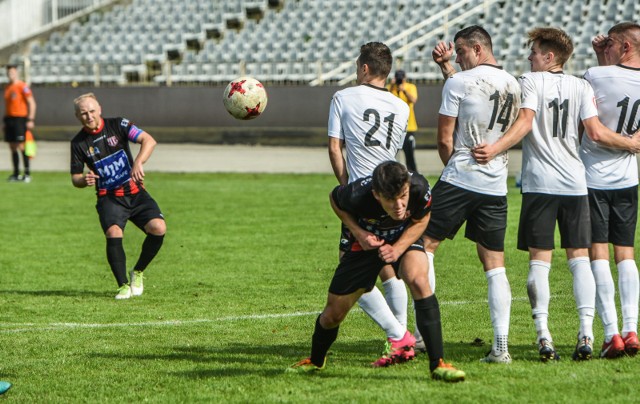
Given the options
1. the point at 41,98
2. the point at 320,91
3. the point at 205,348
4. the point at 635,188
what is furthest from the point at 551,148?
the point at 41,98

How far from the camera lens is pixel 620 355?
684cm

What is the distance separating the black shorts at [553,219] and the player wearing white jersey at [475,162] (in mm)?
186

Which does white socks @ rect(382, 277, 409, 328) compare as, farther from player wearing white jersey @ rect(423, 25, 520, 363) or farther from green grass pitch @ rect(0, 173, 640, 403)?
player wearing white jersey @ rect(423, 25, 520, 363)

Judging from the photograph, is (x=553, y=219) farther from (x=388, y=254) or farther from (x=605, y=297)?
(x=388, y=254)

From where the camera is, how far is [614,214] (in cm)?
729

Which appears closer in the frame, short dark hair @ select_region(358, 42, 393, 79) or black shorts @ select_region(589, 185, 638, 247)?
short dark hair @ select_region(358, 42, 393, 79)

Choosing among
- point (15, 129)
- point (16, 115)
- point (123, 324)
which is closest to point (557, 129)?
point (123, 324)

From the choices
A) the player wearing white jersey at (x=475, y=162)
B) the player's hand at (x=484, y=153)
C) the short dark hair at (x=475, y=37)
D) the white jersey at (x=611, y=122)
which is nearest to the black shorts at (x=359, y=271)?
the player wearing white jersey at (x=475, y=162)

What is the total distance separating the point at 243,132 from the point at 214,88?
6.23 ft

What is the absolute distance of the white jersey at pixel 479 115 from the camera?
686cm

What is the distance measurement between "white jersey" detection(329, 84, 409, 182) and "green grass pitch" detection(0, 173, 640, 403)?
1.37 metres

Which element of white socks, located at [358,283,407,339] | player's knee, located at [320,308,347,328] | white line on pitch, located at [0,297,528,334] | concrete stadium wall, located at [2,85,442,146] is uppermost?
player's knee, located at [320,308,347,328]

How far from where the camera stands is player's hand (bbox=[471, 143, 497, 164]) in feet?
22.5

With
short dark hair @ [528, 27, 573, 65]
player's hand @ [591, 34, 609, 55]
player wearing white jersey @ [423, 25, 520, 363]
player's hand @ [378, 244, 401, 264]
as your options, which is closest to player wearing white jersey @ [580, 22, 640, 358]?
player's hand @ [591, 34, 609, 55]
